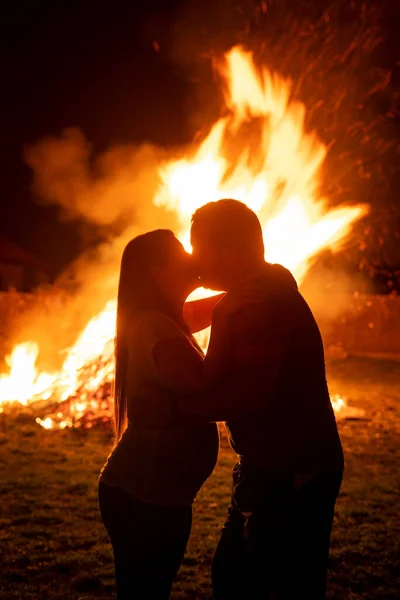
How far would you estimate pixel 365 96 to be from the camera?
12.2m

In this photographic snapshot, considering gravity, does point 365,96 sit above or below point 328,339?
above

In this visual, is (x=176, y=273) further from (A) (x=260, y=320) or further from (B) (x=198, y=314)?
(B) (x=198, y=314)

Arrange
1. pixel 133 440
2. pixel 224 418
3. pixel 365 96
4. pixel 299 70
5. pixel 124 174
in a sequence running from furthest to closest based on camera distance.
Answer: pixel 124 174, pixel 365 96, pixel 299 70, pixel 133 440, pixel 224 418

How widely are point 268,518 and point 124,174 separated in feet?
47.0

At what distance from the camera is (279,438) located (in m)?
2.55

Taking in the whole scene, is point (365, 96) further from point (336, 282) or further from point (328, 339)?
point (336, 282)

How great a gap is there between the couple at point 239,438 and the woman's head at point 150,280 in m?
0.02

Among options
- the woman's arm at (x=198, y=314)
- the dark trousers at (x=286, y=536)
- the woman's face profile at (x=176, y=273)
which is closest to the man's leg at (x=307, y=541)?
the dark trousers at (x=286, y=536)

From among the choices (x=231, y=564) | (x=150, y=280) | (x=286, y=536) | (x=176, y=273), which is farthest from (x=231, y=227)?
(x=231, y=564)

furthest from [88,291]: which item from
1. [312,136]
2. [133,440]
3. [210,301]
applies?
[133,440]

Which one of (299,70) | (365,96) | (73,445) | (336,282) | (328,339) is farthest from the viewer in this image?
(336,282)

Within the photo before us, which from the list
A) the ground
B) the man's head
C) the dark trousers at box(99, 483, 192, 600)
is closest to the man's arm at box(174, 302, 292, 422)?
the man's head

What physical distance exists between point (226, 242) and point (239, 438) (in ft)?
3.05

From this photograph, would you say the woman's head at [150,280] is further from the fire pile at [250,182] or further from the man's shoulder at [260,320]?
the fire pile at [250,182]
